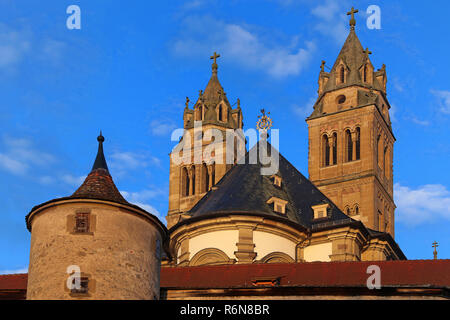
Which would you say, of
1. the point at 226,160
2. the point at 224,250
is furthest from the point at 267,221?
the point at 226,160

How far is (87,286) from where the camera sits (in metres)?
27.8

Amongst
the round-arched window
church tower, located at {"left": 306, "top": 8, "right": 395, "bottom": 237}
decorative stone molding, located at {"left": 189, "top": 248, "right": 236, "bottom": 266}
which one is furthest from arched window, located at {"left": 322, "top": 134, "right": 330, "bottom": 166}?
decorative stone molding, located at {"left": 189, "top": 248, "right": 236, "bottom": 266}

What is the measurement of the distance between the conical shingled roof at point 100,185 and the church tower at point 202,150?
4894 centimetres

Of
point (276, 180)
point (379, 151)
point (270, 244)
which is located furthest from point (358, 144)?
point (270, 244)

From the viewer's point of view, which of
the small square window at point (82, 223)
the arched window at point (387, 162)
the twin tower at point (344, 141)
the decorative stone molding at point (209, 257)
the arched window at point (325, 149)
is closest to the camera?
the small square window at point (82, 223)

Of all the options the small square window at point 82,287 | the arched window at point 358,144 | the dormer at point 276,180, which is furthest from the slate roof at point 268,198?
the arched window at point 358,144

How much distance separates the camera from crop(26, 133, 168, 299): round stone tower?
1097 inches

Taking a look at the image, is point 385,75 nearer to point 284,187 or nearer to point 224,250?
Answer: point 284,187

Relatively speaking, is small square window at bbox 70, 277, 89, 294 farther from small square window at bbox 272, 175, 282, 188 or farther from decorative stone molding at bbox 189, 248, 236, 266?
small square window at bbox 272, 175, 282, 188

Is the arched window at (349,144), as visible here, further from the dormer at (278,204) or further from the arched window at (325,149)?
the dormer at (278,204)

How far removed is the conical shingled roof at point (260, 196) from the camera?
49.3m

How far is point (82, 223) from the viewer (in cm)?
2858
